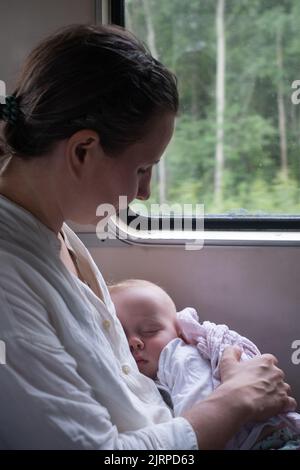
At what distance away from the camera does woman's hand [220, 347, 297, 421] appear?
111 cm

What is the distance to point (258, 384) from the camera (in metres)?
1.16

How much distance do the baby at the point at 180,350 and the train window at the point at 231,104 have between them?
0.40 metres

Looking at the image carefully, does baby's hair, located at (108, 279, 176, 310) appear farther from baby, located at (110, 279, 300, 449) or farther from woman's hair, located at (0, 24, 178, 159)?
woman's hair, located at (0, 24, 178, 159)

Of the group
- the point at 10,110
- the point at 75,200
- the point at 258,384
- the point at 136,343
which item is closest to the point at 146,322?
the point at 136,343

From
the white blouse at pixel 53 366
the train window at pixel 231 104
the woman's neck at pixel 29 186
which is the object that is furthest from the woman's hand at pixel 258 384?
the train window at pixel 231 104

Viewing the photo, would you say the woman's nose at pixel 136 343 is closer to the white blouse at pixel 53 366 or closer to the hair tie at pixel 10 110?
the white blouse at pixel 53 366

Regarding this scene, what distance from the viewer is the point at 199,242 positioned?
1.72 meters

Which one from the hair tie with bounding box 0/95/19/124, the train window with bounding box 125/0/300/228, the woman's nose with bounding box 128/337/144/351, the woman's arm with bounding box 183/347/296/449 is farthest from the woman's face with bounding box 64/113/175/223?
the train window with bounding box 125/0/300/228

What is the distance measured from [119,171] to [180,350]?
62 centimetres

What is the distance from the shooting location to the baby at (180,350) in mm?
1179

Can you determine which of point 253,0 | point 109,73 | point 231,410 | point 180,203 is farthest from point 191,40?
point 231,410

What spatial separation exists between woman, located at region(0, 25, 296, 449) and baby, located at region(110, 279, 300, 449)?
163mm
